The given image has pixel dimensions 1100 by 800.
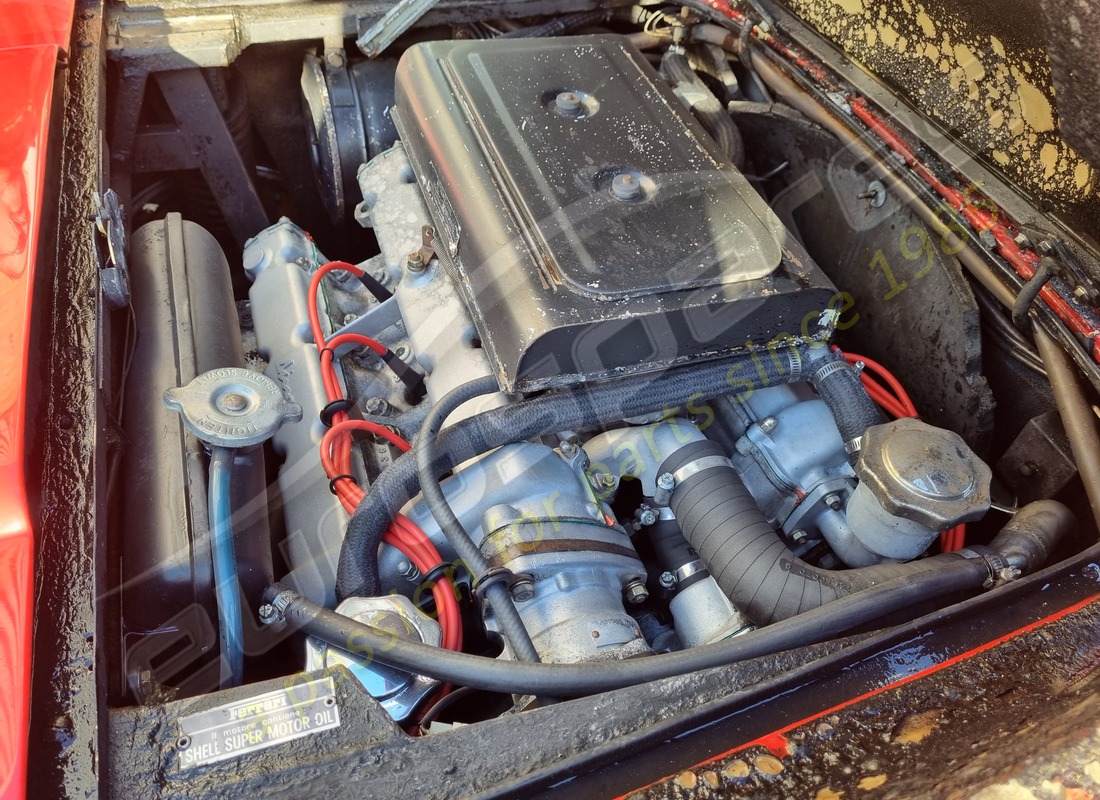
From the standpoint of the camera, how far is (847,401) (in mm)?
1252

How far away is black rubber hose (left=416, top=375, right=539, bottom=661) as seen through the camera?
1.00 metres

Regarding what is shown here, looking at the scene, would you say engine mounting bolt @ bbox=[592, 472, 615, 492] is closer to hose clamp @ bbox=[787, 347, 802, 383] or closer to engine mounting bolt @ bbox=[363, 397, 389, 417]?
hose clamp @ bbox=[787, 347, 802, 383]

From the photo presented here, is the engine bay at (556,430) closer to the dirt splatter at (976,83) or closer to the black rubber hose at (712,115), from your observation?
the black rubber hose at (712,115)

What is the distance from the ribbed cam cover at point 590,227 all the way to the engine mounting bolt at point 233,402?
0.38 m

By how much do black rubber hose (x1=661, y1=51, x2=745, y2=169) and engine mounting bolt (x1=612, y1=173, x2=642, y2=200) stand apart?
0.49 m

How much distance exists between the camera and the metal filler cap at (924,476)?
105 cm

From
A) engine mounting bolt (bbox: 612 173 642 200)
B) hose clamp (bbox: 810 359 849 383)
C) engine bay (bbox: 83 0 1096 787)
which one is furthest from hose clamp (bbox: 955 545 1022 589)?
engine mounting bolt (bbox: 612 173 642 200)

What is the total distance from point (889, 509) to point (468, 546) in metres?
0.60

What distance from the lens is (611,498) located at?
132 cm

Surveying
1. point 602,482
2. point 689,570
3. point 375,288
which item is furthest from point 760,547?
point 375,288

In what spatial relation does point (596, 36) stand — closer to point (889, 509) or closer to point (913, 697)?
point (889, 509)

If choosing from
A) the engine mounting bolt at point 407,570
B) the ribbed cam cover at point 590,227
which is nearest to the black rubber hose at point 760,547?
the ribbed cam cover at point 590,227

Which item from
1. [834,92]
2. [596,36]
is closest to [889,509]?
[834,92]

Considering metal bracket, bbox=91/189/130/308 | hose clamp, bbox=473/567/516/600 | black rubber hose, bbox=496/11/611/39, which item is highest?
black rubber hose, bbox=496/11/611/39
